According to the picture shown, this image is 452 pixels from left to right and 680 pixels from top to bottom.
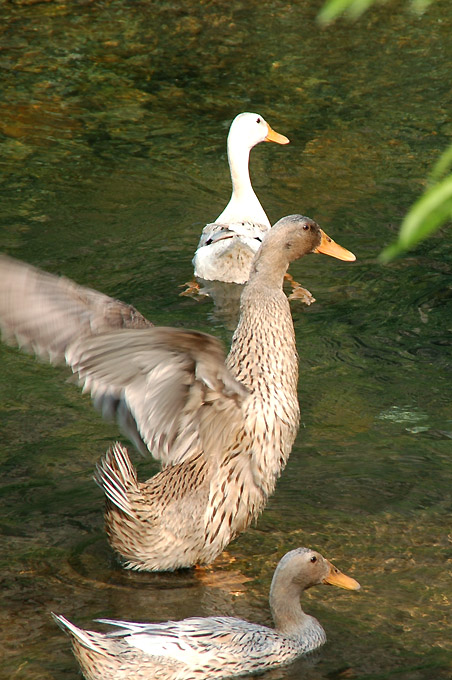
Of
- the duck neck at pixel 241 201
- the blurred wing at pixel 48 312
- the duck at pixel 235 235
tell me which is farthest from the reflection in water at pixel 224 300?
the blurred wing at pixel 48 312

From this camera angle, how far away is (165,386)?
4.49m

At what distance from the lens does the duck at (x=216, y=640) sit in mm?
4203

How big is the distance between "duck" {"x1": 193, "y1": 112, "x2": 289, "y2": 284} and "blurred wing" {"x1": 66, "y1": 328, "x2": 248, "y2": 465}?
3400 millimetres

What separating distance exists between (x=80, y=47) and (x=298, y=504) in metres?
8.26

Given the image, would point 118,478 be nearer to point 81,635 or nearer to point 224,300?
point 81,635

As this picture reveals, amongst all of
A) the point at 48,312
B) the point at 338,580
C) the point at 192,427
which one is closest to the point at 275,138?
the point at 192,427

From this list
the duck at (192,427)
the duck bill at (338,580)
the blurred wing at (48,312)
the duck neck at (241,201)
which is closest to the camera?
the blurred wing at (48,312)

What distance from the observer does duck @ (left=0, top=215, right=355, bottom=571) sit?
4574 mm

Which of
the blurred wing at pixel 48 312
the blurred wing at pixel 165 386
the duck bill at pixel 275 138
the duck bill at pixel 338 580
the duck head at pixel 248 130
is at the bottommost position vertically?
the duck bill at pixel 338 580

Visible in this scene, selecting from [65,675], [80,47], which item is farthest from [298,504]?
[80,47]

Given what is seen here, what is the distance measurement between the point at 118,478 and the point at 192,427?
0.42 m

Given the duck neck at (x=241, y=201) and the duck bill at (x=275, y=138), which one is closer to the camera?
the duck neck at (x=241, y=201)

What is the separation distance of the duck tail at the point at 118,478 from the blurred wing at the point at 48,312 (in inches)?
23.6

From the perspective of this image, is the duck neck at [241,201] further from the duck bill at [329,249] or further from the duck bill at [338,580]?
the duck bill at [338,580]
